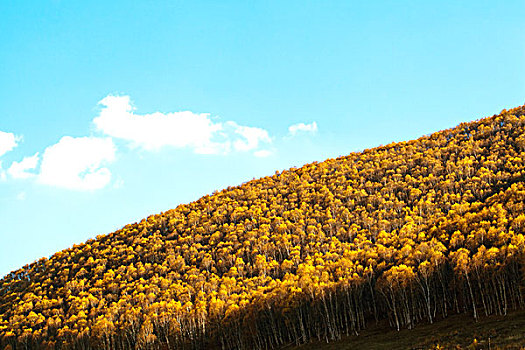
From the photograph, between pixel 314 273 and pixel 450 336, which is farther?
pixel 314 273

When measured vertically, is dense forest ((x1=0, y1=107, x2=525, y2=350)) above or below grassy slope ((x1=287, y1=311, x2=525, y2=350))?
above

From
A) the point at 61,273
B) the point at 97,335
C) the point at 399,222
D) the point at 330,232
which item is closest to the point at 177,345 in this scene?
the point at 97,335

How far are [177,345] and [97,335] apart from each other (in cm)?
2638

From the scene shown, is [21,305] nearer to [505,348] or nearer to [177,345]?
[177,345]

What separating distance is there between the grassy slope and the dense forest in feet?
13.8

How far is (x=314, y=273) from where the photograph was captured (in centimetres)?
11350

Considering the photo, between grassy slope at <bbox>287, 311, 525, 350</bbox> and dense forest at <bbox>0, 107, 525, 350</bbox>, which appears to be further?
dense forest at <bbox>0, 107, 525, 350</bbox>

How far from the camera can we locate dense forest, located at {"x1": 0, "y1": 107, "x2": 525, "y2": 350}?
96.1 meters

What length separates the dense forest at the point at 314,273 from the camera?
3784 inches

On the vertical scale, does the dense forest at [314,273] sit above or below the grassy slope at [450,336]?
above

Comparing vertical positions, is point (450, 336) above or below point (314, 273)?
below

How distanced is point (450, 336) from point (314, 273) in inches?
1848

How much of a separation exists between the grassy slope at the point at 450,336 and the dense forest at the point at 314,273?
4.20m

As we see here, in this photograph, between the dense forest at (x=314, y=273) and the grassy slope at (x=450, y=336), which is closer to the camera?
the grassy slope at (x=450, y=336)
